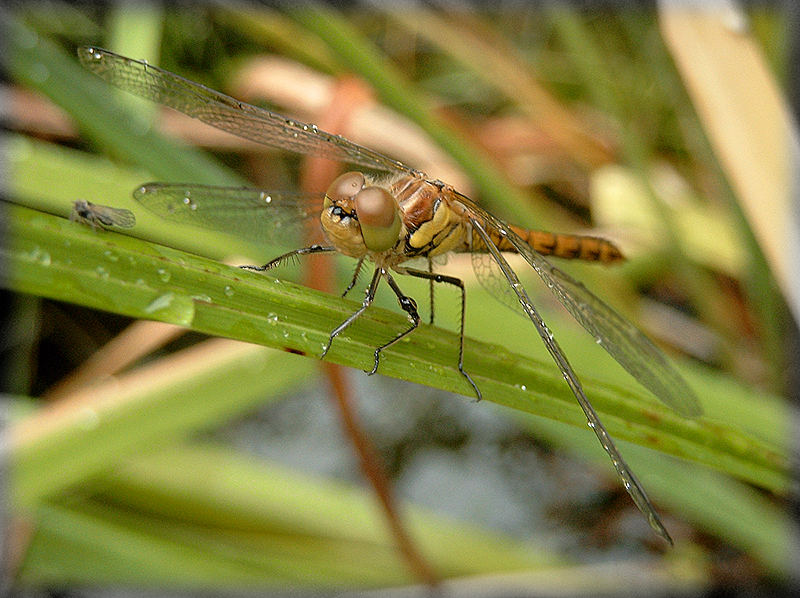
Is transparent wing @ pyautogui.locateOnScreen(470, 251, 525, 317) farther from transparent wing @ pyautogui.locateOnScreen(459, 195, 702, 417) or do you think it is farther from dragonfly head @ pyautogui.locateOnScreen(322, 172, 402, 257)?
dragonfly head @ pyautogui.locateOnScreen(322, 172, 402, 257)

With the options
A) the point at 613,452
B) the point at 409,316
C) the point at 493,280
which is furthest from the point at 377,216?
the point at 613,452

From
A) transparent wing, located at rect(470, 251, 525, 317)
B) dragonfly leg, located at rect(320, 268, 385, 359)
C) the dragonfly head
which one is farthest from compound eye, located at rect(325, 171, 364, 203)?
transparent wing, located at rect(470, 251, 525, 317)

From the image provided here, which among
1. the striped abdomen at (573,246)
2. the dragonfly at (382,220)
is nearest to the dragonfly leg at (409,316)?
the dragonfly at (382,220)

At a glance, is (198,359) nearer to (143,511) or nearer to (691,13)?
(143,511)

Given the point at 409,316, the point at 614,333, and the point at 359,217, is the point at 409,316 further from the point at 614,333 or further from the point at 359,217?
the point at 614,333

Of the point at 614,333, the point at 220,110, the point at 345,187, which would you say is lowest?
the point at 614,333

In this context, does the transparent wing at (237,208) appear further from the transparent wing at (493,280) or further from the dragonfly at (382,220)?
the transparent wing at (493,280)

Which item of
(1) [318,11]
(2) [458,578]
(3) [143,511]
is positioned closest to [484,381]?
(1) [318,11]
